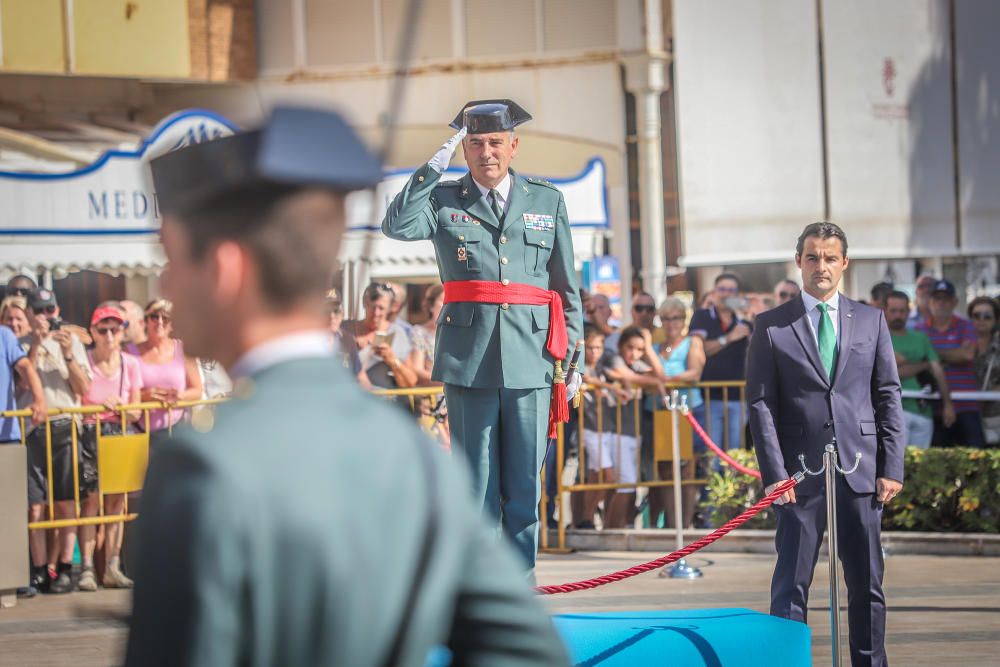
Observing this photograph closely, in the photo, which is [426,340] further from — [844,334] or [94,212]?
[844,334]

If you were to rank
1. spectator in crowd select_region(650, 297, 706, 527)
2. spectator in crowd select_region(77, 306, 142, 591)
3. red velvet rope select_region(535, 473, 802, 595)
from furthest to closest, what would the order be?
spectator in crowd select_region(650, 297, 706, 527) < spectator in crowd select_region(77, 306, 142, 591) < red velvet rope select_region(535, 473, 802, 595)

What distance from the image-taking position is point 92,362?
8914 millimetres

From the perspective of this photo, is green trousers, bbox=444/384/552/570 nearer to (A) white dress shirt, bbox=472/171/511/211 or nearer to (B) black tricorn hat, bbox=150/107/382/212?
(A) white dress shirt, bbox=472/171/511/211

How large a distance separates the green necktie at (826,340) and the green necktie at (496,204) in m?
1.33

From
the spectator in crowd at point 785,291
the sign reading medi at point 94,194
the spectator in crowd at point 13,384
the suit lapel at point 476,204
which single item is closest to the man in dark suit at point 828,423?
the suit lapel at point 476,204

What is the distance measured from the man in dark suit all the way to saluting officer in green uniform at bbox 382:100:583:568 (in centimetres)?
89

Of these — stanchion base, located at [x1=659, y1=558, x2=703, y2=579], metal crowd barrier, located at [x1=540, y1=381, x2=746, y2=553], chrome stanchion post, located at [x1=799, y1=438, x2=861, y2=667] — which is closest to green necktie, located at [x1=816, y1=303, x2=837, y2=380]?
chrome stanchion post, located at [x1=799, y1=438, x2=861, y2=667]

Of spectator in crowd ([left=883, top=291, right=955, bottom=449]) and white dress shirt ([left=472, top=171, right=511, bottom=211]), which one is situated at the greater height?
white dress shirt ([left=472, top=171, right=511, bottom=211])

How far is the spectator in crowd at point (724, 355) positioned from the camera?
1041 cm

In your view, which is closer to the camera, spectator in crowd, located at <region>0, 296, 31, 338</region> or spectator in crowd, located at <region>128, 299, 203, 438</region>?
spectator in crowd, located at <region>128, 299, 203, 438</region>

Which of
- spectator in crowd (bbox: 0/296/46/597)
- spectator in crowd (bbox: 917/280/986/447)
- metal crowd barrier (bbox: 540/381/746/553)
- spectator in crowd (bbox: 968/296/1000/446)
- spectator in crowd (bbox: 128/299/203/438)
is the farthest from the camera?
spectator in crowd (bbox: 968/296/1000/446)

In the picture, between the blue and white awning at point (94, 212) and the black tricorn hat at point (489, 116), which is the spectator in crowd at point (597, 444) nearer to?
the blue and white awning at point (94, 212)

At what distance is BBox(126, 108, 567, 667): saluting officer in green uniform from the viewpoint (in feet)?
4.69

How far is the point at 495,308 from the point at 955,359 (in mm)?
6408
